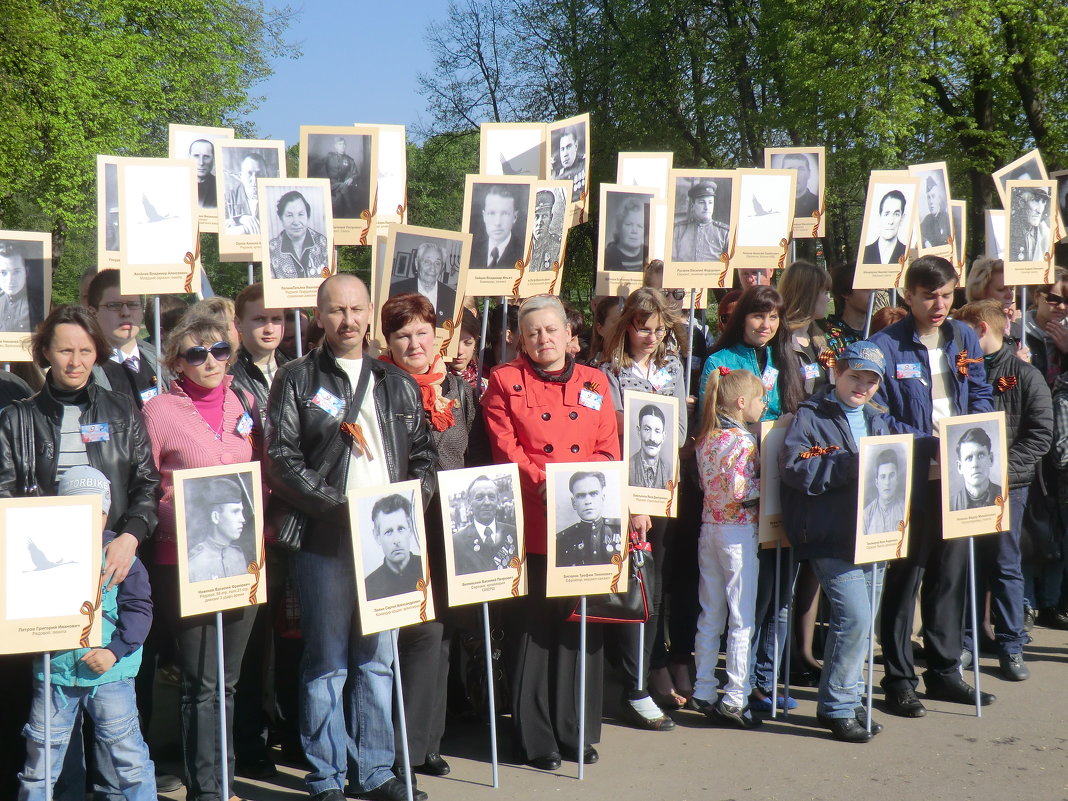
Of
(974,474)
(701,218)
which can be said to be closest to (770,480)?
(974,474)

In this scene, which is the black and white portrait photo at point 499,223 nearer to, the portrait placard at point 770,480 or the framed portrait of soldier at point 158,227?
the framed portrait of soldier at point 158,227

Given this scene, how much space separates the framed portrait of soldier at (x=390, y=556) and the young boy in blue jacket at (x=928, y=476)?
8.21ft

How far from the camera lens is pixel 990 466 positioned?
5176mm

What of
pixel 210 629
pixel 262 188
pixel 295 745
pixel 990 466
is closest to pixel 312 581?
pixel 210 629

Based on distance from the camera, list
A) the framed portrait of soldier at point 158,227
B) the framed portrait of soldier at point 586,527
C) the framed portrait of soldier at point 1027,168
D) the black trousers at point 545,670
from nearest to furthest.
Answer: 1. the framed portrait of soldier at point 586,527
2. the black trousers at point 545,670
3. the framed portrait of soldier at point 158,227
4. the framed portrait of soldier at point 1027,168

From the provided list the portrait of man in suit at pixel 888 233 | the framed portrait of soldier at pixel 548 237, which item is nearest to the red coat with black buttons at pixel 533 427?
the framed portrait of soldier at pixel 548 237

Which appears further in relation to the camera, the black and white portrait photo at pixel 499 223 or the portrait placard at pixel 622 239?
the portrait placard at pixel 622 239

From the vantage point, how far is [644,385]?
514 cm

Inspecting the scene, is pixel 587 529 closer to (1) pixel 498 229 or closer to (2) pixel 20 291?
(1) pixel 498 229

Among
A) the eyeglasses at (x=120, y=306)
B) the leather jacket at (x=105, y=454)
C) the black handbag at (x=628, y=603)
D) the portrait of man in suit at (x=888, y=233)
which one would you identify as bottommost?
the black handbag at (x=628, y=603)

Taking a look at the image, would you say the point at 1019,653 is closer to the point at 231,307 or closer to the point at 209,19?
the point at 231,307

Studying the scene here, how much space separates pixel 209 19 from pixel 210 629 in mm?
26088

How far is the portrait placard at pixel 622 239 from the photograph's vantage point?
5.99 m

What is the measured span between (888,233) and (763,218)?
720 mm
